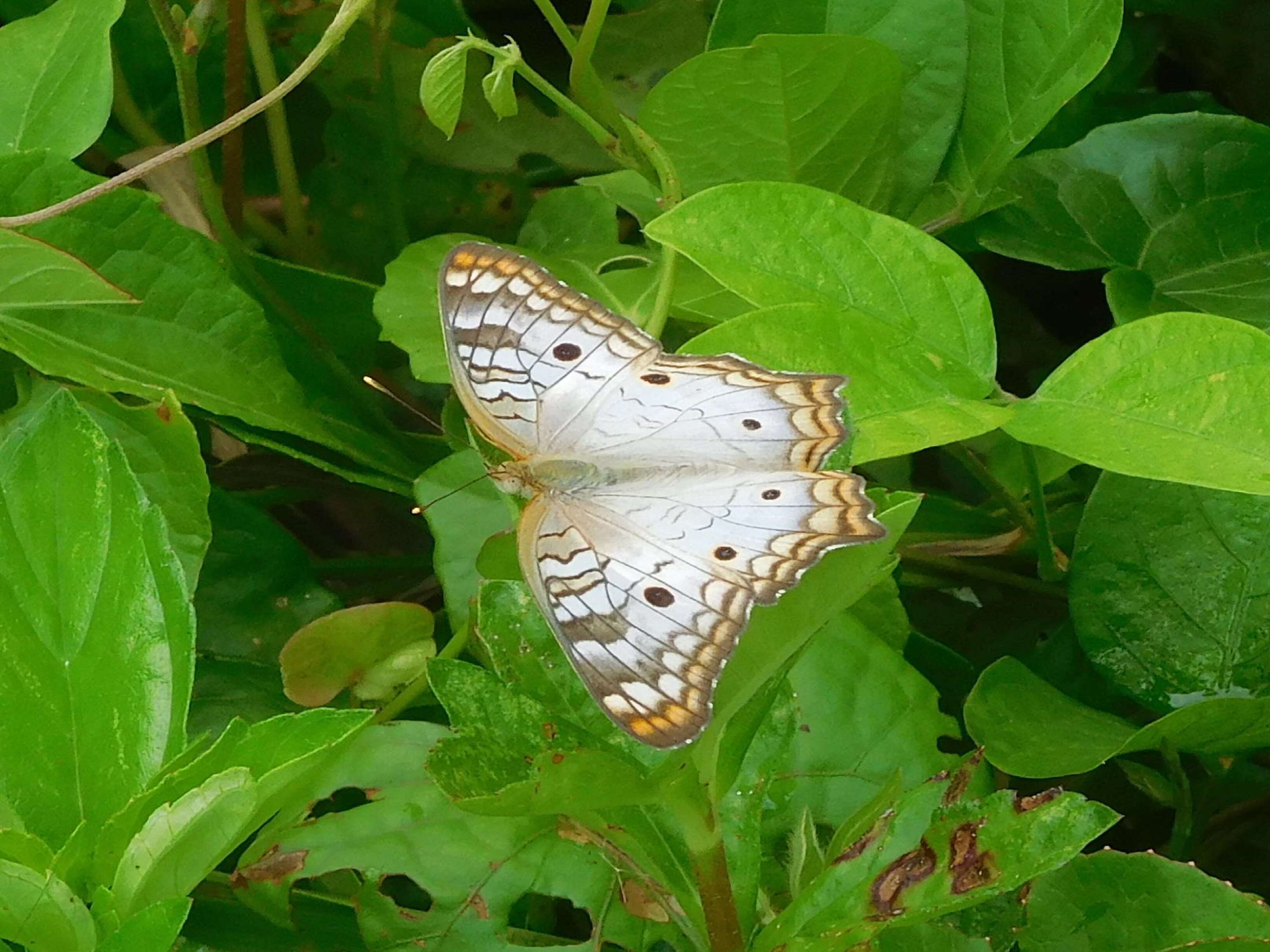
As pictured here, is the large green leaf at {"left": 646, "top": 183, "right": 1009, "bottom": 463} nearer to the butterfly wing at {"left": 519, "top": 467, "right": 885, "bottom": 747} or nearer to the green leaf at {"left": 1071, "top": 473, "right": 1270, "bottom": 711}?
the butterfly wing at {"left": 519, "top": 467, "right": 885, "bottom": 747}

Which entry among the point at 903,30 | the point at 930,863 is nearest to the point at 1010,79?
the point at 903,30

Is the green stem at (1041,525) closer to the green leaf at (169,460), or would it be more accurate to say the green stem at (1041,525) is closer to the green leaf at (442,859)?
the green leaf at (442,859)

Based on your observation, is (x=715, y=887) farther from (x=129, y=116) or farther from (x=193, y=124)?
(x=129, y=116)

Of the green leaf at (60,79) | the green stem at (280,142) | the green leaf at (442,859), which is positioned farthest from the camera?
the green stem at (280,142)

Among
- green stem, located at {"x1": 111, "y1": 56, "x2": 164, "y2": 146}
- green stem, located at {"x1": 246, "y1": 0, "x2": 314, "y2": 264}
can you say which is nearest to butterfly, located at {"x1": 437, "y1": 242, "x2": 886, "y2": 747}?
green stem, located at {"x1": 246, "y1": 0, "x2": 314, "y2": 264}

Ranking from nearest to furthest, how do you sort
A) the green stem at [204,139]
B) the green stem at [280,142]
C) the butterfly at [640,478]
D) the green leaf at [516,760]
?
the green leaf at [516,760] < the butterfly at [640,478] < the green stem at [204,139] < the green stem at [280,142]

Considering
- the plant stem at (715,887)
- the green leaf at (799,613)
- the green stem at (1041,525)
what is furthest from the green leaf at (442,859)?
the green stem at (1041,525)
